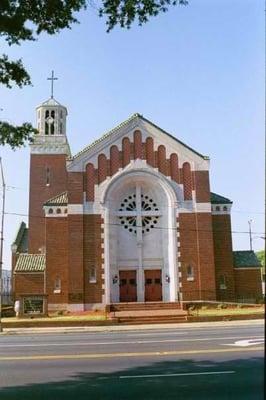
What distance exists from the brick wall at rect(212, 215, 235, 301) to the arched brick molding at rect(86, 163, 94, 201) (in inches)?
362

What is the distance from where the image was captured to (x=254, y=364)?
12.3 metres

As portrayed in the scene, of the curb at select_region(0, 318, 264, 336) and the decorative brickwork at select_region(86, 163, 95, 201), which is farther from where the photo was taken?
the decorative brickwork at select_region(86, 163, 95, 201)

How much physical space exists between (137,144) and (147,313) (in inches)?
486

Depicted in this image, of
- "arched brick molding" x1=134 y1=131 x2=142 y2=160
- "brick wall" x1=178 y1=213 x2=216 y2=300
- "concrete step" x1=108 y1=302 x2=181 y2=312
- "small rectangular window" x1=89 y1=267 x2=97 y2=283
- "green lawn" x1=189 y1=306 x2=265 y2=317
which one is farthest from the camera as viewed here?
"arched brick molding" x1=134 y1=131 x2=142 y2=160

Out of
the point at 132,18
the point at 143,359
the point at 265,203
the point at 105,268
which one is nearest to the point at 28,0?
the point at 132,18

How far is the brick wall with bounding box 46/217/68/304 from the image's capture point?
35.5m

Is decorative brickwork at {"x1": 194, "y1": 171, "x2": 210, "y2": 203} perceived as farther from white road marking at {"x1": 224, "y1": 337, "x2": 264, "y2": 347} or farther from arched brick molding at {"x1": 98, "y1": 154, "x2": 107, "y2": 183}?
white road marking at {"x1": 224, "y1": 337, "x2": 264, "y2": 347}

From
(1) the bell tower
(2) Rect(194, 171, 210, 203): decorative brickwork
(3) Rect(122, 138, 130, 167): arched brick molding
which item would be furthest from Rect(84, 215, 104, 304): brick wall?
(1) the bell tower

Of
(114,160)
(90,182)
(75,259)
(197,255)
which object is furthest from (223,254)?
(90,182)

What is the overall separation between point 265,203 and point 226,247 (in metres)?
34.3

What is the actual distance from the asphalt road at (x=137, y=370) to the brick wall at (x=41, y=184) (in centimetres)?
2761

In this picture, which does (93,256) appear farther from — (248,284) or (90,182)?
(248,284)

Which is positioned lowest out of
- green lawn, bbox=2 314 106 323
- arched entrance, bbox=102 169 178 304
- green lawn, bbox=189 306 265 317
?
green lawn, bbox=2 314 106 323

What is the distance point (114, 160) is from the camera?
36.9m
